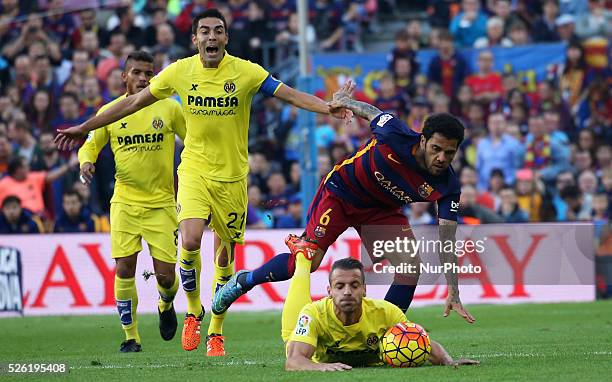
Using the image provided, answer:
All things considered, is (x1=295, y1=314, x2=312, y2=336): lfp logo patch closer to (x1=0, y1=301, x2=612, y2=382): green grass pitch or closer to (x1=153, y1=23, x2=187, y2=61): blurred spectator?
(x1=0, y1=301, x2=612, y2=382): green grass pitch

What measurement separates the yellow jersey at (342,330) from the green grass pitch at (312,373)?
319mm

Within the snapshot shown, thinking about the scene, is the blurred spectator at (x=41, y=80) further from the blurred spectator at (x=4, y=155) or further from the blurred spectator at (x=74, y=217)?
the blurred spectator at (x=74, y=217)

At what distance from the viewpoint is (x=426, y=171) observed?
9891mm

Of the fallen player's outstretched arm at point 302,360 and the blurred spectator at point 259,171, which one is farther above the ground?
the blurred spectator at point 259,171

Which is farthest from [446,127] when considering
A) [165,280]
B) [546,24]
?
[546,24]

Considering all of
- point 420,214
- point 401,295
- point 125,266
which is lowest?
point 401,295

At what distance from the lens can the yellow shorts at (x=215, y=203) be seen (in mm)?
11281

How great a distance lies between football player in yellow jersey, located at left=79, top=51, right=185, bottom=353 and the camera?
40.9ft

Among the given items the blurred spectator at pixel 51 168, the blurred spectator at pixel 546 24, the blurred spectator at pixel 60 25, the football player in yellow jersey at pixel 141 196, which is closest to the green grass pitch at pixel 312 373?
the football player in yellow jersey at pixel 141 196

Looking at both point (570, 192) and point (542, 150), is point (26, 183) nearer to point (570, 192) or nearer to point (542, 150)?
point (542, 150)

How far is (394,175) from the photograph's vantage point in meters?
10.1

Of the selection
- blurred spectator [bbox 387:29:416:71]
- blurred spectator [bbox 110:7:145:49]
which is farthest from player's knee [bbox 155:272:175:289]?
blurred spectator [bbox 110:7:145:49]

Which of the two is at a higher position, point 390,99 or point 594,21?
point 594,21

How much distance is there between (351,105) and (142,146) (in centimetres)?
299
